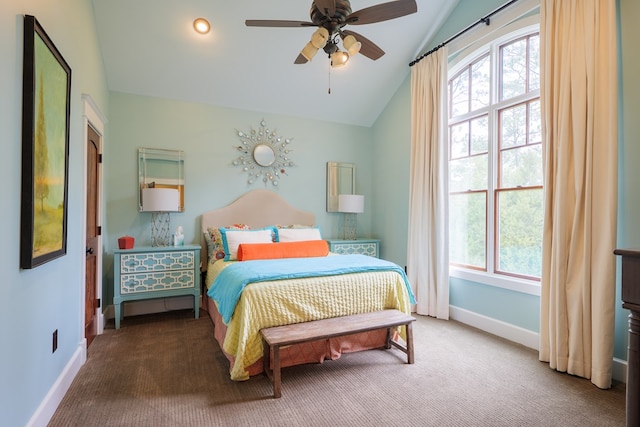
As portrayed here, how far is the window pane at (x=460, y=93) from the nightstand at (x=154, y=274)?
3560 mm

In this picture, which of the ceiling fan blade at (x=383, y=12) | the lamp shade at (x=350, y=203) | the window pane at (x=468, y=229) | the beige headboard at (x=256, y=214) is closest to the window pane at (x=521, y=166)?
the window pane at (x=468, y=229)

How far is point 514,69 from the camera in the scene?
325 cm

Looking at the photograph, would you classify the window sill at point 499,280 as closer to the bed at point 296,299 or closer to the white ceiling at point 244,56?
the bed at point 296,299

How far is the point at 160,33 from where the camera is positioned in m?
3.44

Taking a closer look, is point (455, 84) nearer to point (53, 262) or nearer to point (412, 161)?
point (412, 161)

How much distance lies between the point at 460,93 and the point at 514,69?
2.32 ft

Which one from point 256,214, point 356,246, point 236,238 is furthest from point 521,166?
point 256,214

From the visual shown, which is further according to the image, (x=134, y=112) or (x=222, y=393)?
(x=134, y=112)

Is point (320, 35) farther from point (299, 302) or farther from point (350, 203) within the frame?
point (350, 203)

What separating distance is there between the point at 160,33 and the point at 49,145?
2.18 m

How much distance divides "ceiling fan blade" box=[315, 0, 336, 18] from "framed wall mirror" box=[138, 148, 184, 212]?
9.04 feet

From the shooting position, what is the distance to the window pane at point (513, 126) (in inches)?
124

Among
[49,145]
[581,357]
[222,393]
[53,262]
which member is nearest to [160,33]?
[49,145]

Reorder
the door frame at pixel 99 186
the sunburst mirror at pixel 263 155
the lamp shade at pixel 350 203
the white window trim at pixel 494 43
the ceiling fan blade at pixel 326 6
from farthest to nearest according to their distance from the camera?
the lamp shade at pixel 350 203 < the sunburst mirror at pixel 263 155 < the white window trim at pixel 494 43 < the door frame at pixel 99 186 < the ceiling fan blade at pixel 326 6
